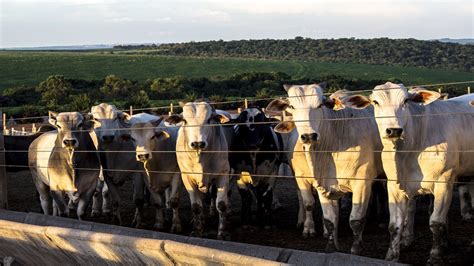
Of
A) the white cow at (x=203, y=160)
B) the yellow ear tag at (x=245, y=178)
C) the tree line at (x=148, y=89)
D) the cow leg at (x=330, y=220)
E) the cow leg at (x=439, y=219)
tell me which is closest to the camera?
the cow leg at (x=439, y=219)

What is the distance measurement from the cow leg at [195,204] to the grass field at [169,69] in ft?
234

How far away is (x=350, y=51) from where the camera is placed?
13912 centimetres

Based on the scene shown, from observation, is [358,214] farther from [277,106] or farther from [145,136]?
[145,136]

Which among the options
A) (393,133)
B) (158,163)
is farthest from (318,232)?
(393,133)

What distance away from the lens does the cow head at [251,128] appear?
1413 centimetres

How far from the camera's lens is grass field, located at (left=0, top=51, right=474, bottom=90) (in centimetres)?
9250

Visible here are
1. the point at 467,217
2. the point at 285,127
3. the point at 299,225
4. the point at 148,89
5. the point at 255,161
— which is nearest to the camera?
the point at 285,127

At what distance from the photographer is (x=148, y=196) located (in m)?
17.0

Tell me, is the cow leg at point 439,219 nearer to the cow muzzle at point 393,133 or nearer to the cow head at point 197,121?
the cow muzzle at point 393,133

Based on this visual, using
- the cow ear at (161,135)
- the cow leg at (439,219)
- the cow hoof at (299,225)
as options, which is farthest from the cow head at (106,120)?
the cow leg at (439,219)

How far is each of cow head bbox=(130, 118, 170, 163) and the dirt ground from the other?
5.07 ft

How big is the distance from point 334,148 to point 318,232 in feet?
8.05

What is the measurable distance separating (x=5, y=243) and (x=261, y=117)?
5651 millimetres

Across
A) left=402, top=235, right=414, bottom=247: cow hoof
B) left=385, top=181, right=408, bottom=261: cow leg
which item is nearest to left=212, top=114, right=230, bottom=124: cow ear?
left=402, top=235, right=414, bottom=247: cow hoof
